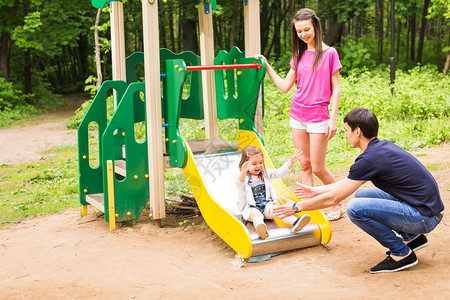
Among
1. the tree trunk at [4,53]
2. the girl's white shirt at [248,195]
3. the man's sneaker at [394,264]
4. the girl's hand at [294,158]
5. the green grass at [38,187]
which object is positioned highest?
the tree trunk at [4,53]

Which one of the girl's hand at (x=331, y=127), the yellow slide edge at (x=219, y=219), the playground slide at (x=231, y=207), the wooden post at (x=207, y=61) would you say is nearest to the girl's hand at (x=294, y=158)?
the girl's hand at (x=331, y=127)

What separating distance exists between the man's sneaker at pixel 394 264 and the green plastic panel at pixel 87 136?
3.36 metres

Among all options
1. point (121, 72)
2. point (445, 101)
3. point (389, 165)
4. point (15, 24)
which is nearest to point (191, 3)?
point (15, 24)

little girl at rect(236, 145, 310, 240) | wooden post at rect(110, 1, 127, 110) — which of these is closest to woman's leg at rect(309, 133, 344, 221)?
little girl at rect(236, 145, 310, 240)

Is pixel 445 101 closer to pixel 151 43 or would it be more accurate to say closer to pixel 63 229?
pixel 151 43

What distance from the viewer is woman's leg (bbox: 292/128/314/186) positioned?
473cm

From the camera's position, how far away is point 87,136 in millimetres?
5797

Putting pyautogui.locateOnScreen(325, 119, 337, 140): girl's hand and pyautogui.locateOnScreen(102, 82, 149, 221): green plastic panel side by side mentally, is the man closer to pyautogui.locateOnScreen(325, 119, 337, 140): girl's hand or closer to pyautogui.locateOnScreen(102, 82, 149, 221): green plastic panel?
pyautogui.locateOnScreen(325, 119, 337, 140): girl's hand

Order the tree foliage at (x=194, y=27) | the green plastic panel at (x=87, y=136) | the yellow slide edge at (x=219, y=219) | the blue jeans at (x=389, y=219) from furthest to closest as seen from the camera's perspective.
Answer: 1. the tree foliage at (x=194, y=27)
2. the green plastic panel at (x=87, y=136)
3. the yellow slide edge at (x=219, y=219)
4. the blue jeans at (x=389, y=219)

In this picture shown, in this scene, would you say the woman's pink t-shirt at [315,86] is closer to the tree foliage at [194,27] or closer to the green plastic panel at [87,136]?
the green plastic panel at [87,136]

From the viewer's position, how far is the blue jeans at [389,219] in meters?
3.46

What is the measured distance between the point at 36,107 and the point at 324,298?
67.7ft

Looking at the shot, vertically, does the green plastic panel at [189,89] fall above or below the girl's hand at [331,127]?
above

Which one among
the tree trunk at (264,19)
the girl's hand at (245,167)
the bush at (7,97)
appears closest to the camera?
the girl's hand at (245,167)
